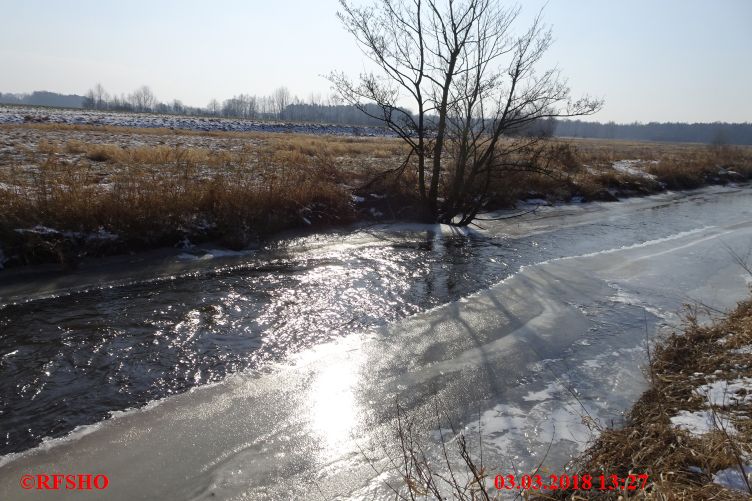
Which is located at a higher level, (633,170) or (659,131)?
(659,131)

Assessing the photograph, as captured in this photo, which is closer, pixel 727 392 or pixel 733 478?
pixel 733 478

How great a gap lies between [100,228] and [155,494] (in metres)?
6.97

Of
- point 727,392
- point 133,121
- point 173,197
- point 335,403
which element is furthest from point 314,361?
point 133,121

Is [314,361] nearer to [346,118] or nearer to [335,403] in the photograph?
[335,403]

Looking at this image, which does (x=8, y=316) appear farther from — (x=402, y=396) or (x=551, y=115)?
(x=551, y=115)

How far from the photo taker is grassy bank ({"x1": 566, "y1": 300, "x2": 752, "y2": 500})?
121 inches

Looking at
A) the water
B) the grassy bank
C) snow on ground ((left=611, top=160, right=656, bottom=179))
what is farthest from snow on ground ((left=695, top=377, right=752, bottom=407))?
snow on ground ((left=611, top=160, right=656, bottom=179))

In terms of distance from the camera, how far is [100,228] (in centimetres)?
909

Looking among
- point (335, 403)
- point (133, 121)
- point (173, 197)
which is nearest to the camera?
point (335, 403)
